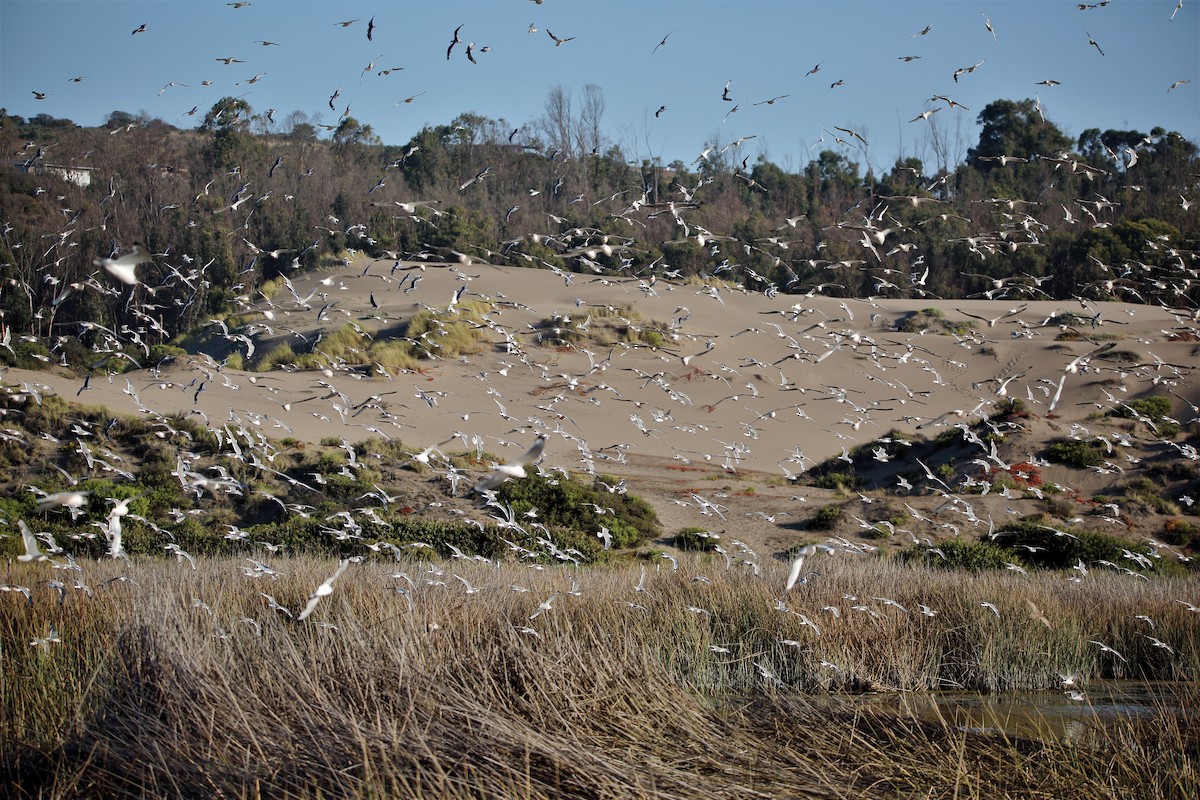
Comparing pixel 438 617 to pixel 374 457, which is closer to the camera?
pixel 438 617

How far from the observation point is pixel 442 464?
2830 cm

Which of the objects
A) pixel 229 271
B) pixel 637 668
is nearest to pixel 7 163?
pixel 229 271

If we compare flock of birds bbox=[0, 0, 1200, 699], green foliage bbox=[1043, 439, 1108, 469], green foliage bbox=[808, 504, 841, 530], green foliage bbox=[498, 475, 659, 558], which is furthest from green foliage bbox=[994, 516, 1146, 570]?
green foliage bbox=[498, 475, 659, 558]

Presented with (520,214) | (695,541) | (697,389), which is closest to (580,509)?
(695,541)

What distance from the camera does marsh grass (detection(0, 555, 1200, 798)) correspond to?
7.86m

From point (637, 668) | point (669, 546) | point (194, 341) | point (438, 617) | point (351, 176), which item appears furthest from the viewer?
point (351, 176)

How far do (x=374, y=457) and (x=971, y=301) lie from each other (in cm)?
4329

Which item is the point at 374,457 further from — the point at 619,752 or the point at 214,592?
the point at 619,752

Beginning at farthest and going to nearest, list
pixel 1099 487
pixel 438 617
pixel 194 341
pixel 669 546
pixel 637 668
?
pixel 194 341 → pixel 1099 487 → pixel 669 546 → pixel 438 617 → pixel 637 668

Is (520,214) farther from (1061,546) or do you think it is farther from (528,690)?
(528,690)

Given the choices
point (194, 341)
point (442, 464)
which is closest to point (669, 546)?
point (442, 464)

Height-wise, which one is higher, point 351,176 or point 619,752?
point 351,176

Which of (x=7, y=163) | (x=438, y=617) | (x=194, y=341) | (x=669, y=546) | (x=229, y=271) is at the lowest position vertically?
(x=669, y=546)

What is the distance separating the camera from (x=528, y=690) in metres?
9.27
